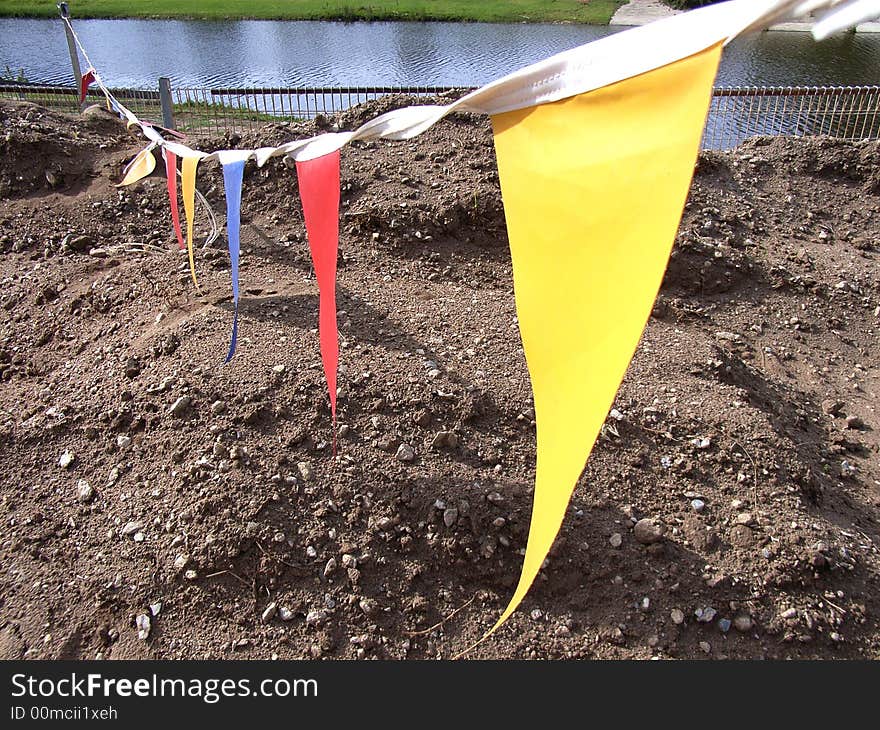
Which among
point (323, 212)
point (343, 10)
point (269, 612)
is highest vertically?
point (323, 212)

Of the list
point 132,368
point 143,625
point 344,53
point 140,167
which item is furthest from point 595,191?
point 344,53

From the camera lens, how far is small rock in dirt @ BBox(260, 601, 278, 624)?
251 cm

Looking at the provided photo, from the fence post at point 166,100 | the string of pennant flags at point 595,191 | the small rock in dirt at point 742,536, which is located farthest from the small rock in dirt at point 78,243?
the small rock in dirt at point 742,536

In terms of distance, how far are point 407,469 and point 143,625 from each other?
1192 mm

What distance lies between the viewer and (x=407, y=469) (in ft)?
9.66

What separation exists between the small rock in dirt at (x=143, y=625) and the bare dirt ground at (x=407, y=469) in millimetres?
10

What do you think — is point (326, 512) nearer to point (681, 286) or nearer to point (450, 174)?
point (681, 286)

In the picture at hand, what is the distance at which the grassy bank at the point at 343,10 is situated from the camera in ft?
94.1

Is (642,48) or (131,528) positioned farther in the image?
(131,528)

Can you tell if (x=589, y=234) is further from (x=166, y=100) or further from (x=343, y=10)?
(x=343, y=10)

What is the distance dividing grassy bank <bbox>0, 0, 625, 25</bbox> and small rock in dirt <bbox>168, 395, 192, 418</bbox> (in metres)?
28.5

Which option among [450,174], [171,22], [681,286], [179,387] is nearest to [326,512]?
[179,387]

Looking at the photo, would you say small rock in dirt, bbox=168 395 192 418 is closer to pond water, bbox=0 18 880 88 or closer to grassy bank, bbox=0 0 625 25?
pond water, bbox=0 18 880 88

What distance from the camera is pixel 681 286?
4754 millimetres
